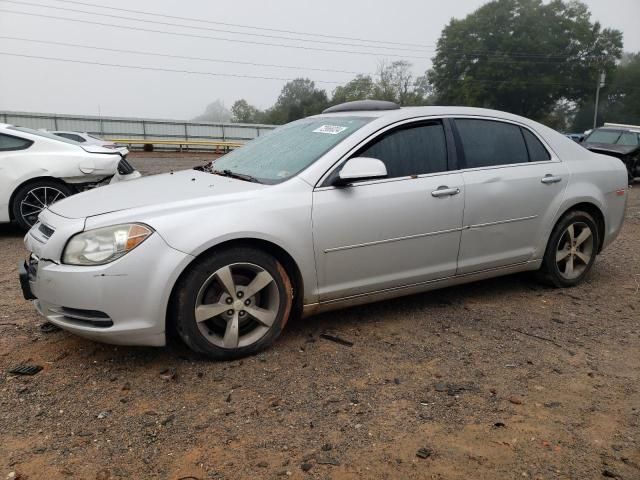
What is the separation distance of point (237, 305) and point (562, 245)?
2882 mm

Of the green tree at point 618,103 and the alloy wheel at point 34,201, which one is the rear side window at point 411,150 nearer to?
the alloy wheel at point 34,201

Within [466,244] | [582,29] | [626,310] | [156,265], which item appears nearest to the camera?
[156,265]

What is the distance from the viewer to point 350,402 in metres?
2.82

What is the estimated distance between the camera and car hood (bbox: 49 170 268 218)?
3.20m

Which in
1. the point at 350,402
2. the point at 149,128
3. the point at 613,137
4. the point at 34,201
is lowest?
the point at 350,402

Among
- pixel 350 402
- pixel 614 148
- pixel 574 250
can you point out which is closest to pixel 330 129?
pixel 350 402

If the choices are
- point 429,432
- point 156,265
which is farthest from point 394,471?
point 156,265

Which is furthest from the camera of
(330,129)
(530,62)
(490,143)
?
(530,62)

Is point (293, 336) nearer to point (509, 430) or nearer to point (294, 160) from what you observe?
point (294, 160)

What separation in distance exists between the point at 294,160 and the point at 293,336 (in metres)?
1.17

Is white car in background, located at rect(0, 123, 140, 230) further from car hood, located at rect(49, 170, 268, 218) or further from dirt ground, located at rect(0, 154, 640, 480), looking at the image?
car hood, located at rect(49, 170, 268, 218)

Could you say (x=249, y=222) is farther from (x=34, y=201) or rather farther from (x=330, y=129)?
(x=34, y=201)

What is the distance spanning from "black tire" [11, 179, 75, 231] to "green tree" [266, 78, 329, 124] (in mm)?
55371

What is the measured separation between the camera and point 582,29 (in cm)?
5706
